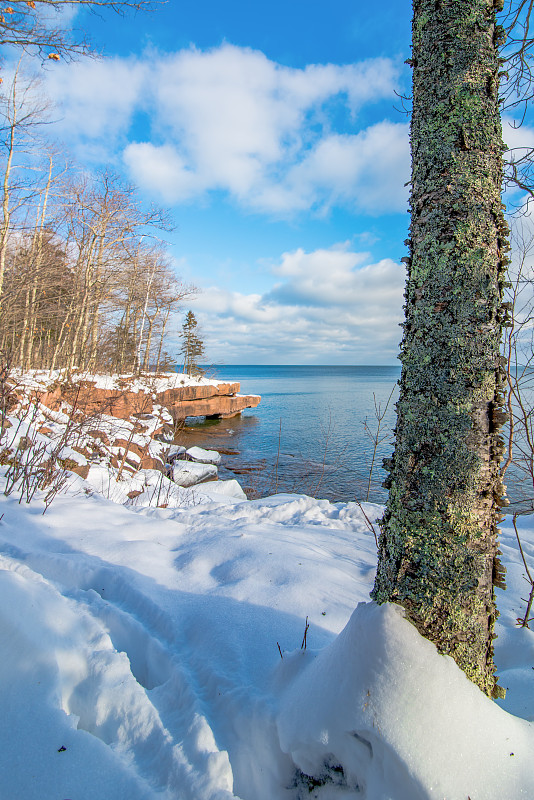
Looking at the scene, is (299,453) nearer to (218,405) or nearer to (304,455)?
(304,455)

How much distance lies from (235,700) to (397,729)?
2.07ft

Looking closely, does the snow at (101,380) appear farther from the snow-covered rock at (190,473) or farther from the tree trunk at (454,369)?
the tree trunk at (454,369)

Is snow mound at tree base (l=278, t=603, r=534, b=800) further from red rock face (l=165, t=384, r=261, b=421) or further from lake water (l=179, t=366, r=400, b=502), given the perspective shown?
red rock face (l=165, t=384, r=261, b=421)

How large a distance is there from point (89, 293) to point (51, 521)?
574 inches

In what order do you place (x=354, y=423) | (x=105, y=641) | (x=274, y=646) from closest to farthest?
(x=105, y=641), (x=274, y=646), (x=354, y=423)

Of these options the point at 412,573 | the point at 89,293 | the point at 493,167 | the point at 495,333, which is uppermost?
the point at 89,293

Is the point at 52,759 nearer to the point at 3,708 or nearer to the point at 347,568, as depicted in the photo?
the point at 3,708

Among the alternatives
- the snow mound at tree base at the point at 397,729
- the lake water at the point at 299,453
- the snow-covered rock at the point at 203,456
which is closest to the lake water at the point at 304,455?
the lake water at the point at 299,453

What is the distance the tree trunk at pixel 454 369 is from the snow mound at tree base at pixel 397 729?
0.46 feet

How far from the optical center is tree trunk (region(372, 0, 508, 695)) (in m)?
1.36

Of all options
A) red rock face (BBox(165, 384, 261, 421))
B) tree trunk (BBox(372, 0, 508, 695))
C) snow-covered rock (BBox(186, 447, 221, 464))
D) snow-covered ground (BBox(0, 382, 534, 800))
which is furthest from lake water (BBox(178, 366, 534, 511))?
tree trunk (BBox(372, 0, 508, 695))

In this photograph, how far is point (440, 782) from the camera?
1.06 meters

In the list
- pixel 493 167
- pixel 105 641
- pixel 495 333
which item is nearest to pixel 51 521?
pixel 105 641

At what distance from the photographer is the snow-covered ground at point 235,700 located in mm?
1107
